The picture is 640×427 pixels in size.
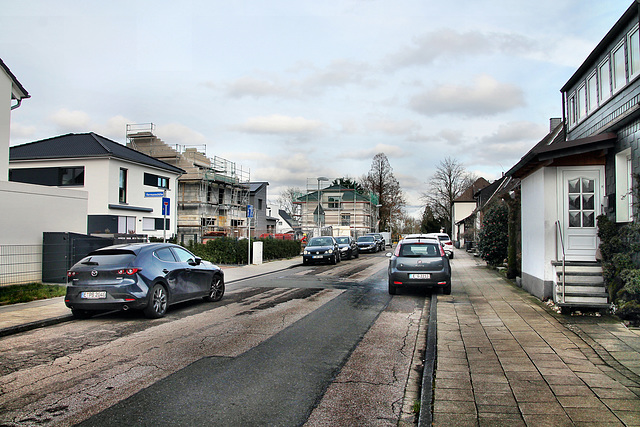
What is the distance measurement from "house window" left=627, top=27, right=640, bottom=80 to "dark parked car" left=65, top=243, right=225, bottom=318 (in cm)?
1008

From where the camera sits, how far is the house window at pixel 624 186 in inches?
355

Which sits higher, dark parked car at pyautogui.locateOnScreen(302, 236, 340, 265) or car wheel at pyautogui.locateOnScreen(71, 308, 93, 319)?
dark parked car at pyautogui.locateOnScreen(302, 236, 340, 265)

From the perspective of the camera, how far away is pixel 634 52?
9.38m

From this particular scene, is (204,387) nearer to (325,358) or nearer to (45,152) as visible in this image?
(325,358)

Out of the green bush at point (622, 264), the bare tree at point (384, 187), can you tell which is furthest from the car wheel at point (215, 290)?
the bare tree at point (384, 187)

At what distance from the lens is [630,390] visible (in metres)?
4.77

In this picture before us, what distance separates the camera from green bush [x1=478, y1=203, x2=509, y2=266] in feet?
62.7

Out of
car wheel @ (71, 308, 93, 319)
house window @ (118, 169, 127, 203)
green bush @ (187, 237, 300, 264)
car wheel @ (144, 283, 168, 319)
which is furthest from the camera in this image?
house window @ (118, 169, 127, 203)

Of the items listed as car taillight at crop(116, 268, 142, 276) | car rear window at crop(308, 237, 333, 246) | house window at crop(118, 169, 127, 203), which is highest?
house window at crop(118, 169, 127, 203)

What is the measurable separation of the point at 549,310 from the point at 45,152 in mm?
33552

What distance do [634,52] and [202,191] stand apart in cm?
3968

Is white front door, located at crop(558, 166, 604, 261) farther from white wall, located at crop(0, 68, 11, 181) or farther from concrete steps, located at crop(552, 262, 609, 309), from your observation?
white wall, located at crop(0, 68, 11, 181)

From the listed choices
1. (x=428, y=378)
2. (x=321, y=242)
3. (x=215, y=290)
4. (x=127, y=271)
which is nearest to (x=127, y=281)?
(x=127, y=271)

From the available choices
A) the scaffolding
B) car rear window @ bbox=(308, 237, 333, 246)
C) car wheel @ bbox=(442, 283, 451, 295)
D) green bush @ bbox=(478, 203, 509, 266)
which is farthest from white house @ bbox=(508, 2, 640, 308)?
the scaffolding
